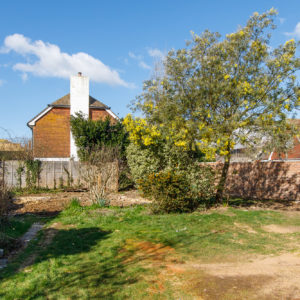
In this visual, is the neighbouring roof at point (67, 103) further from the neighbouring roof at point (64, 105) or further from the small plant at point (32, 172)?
the small plant at point (32, 172)

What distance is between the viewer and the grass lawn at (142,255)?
15.4 ft

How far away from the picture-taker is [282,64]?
11.5 meters

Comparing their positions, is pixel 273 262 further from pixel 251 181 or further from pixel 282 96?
Answer: pixel 251 181

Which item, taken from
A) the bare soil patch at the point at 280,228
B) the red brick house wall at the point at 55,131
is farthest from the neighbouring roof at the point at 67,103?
the bare soil patch at the point at 280,228

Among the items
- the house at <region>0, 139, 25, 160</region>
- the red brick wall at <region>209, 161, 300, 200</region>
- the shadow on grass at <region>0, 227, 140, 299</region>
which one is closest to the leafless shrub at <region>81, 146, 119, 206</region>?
the shadow on grass at <region>0, 227, 140, 299</region>

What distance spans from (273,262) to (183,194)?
587 centimetres

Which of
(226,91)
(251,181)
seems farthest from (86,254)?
(251,181)

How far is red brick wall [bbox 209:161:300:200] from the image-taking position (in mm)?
15258

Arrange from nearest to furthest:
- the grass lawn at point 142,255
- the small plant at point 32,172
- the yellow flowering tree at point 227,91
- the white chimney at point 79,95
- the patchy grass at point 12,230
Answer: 1. the grass lawn at point 142,255
2. the patchy grass at point 12,230
3. the yellow flowering tree at point 227,91
4. the small plant at point 32,172
5. the white chimney at point 79,95

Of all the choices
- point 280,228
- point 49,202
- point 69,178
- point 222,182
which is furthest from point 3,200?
point 69,178

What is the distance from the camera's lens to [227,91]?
11.6 meters

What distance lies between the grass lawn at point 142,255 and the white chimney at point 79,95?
17.7m

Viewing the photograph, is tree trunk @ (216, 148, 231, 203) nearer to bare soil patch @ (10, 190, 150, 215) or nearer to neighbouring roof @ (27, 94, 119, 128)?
bare soil patch @ (10, 190, 150, 215)

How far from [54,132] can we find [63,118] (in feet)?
4.92
